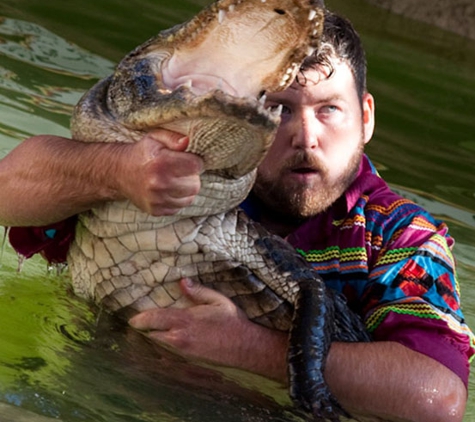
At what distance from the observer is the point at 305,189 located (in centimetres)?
381

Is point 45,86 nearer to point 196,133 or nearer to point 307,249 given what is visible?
point 307,249

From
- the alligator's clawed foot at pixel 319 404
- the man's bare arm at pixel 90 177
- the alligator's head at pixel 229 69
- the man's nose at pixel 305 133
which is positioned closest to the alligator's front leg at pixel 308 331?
the alligator's clawed foot at pixel 319 404

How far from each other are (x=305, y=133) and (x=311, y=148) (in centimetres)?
6

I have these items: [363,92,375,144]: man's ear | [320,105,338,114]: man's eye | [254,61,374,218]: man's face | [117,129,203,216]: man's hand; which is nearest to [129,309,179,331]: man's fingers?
[117,129,203,216]: man's hand

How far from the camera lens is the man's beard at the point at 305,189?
12.5ft

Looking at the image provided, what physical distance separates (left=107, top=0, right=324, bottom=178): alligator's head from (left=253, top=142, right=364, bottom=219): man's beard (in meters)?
0.72

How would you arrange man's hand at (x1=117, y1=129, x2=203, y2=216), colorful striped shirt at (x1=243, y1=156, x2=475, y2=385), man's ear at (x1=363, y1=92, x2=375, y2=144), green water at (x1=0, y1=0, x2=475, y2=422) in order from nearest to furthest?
1. man's hand at (x1=117, y1=129, x2=203, y2=216)
2. green water at (x1=0, y1=0, x2=475, y2=422)
3. colorful striped shirt at (x1=243, y1=156, x2=475, y2=385)
4. man's ear at (x1=363, y1=92, x2=375, y2=144)

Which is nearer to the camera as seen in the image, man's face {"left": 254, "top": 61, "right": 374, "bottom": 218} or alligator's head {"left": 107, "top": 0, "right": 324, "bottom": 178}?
alligator's head {"left": 107, "top": 0, "right": 324, "bottom": 178}

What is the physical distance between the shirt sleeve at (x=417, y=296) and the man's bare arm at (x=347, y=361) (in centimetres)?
8

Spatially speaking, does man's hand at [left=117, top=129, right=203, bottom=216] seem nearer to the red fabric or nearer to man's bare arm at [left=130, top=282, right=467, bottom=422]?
man's bare arm at [left=130, top=282, right=467, bottom=422]

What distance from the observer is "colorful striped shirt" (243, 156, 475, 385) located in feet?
11.5

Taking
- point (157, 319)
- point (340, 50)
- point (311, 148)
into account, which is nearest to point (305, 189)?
point (311, 148)

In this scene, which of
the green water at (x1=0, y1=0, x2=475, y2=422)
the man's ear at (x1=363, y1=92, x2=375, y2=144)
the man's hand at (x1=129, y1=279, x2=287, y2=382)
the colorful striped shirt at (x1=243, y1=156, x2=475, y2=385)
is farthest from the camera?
the man's ear at (x1=363, y1=92, x2=375, y2=144)

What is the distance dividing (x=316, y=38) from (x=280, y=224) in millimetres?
1190
